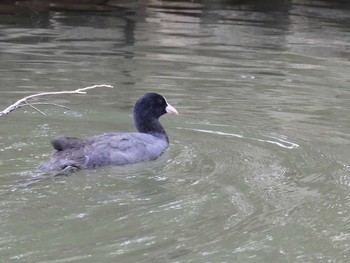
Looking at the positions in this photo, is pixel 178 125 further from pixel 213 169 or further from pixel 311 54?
pixel 311 54

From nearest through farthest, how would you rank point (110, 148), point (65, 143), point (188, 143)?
1. point (65, 143)
2. point (110, 148)
3. point (188, 143)

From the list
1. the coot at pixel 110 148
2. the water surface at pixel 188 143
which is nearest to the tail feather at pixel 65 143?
the coot at pixel 110 148

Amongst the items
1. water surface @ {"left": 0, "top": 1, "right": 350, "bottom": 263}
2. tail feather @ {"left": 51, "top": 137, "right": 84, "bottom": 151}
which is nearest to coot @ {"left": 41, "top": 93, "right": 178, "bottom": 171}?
tail feather @ {"left": 51, "top": 137, "right": 84, "bottom": 151}

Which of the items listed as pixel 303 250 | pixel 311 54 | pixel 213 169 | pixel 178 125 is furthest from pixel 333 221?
pixel 311 54

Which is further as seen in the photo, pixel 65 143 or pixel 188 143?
pixel 188 143

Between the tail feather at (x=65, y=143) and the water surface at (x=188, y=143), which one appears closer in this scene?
the water surface at (x=188, y=143)

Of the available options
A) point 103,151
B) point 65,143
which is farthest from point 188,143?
point 65,143

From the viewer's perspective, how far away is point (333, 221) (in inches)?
273

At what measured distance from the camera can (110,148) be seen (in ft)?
27.4

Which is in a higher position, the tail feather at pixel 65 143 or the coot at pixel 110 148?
the tail feather at pixel 65 143

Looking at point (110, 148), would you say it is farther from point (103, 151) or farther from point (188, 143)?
point (188, 143)

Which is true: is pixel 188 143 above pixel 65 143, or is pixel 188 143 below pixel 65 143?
below

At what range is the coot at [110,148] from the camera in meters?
8.09

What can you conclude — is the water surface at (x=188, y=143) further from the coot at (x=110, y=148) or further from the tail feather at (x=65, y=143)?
the tail feather at (x=65, y=143)
